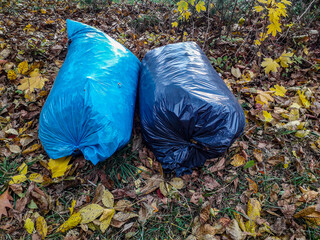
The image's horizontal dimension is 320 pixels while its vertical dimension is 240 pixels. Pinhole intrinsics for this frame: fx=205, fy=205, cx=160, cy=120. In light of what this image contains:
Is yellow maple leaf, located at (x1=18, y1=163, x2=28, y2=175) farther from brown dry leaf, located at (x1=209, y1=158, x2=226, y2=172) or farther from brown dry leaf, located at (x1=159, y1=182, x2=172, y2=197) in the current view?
brown dry leaf, located at (x1=209, y1=158, x2=226, y2=172)

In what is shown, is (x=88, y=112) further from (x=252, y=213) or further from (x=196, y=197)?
(x=252, y=213)

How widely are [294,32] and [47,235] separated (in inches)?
151

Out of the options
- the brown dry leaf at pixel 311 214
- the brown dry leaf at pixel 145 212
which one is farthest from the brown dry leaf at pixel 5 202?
the brown dry leaf at pixel 311 214

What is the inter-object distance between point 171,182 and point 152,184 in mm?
153

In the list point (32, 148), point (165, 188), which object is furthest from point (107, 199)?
point (32, 148)

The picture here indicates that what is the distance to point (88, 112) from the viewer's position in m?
1.44

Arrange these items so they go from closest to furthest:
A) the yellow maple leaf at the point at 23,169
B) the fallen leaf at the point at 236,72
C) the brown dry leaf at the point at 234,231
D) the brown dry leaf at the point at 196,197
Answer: the brown dry leaf at the point at 234,231
the brown dry leaf at the point at 196,197
the yellow maple leaf at the point at 23,169
the fallen leaf at the point at 236,72

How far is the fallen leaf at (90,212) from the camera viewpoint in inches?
54.4

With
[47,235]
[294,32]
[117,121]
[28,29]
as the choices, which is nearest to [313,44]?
[294,32]

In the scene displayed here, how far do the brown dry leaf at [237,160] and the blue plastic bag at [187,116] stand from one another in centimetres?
28

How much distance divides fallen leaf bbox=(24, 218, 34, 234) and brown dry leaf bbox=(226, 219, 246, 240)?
51.2 inches

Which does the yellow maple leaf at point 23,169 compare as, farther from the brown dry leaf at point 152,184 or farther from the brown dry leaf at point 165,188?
the brown dry leaf at point 165,188

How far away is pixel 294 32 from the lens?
3061 millimetres

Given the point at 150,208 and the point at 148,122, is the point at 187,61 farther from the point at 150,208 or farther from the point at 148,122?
the point at 150,208
